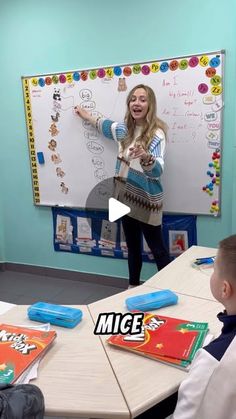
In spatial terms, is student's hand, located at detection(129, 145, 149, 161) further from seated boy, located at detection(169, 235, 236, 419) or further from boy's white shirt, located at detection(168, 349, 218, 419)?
boy's white shirt, located at detection(168, 349, 218, 419)

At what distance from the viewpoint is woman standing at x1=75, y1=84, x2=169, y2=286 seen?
2.50 meters

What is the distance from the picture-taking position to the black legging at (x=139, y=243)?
2.67 meters

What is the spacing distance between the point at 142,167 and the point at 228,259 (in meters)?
1.60

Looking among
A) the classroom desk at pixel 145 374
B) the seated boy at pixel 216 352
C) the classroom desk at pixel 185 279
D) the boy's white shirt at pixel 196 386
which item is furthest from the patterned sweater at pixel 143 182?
the boy's white shirt at pixel 196 386

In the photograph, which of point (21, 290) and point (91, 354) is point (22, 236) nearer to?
point (21, 290)

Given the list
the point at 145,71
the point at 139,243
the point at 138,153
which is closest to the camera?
the point at 138,153

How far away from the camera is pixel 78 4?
2.84m

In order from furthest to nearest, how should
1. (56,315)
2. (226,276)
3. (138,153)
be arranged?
(138,153) → (56,315) → (226,276)

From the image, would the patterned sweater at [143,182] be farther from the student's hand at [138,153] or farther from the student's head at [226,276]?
the student's head at [226,276]

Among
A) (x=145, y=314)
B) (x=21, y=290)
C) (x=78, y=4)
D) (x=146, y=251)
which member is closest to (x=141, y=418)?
(x=145, y=314)

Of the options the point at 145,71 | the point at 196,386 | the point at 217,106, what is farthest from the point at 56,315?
the point at 145,71

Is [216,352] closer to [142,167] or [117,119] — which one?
[142,167]

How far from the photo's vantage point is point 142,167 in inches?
97.9

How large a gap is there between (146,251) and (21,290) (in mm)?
1154
